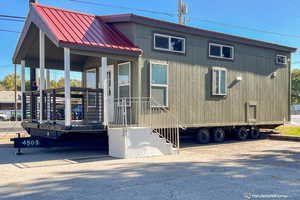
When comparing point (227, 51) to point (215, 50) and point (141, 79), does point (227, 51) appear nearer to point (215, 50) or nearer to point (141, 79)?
point (215, 50)

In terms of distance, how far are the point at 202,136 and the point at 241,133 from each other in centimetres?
252

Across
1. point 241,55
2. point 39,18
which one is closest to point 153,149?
point 39,18

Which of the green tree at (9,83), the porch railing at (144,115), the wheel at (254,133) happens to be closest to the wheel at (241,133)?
the wheel at (254,133)

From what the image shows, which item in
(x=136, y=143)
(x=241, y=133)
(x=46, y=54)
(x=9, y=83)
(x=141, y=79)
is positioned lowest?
(x=241, y=133)

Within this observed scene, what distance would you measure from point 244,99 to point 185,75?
11.9 feet

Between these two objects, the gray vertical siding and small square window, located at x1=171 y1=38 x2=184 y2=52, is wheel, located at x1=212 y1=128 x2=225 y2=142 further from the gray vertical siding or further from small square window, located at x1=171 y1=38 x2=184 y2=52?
small square window, located at x1=171 y1=38 x2=184 y2=52

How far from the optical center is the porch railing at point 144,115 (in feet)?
34.9

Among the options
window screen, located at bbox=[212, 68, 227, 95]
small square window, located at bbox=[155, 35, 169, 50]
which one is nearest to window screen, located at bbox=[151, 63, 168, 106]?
small square window, located at bbox=[155, 35, 169, 50]

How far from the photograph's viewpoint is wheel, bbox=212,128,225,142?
531 inches

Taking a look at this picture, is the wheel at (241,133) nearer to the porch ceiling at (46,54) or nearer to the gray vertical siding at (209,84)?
the gray vertical siding at (209,84)

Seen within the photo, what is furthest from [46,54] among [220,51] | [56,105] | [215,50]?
[220,51]

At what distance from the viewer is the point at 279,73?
15773mm

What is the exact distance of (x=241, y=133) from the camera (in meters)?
14.7

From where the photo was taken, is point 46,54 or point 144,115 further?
point 46,54
